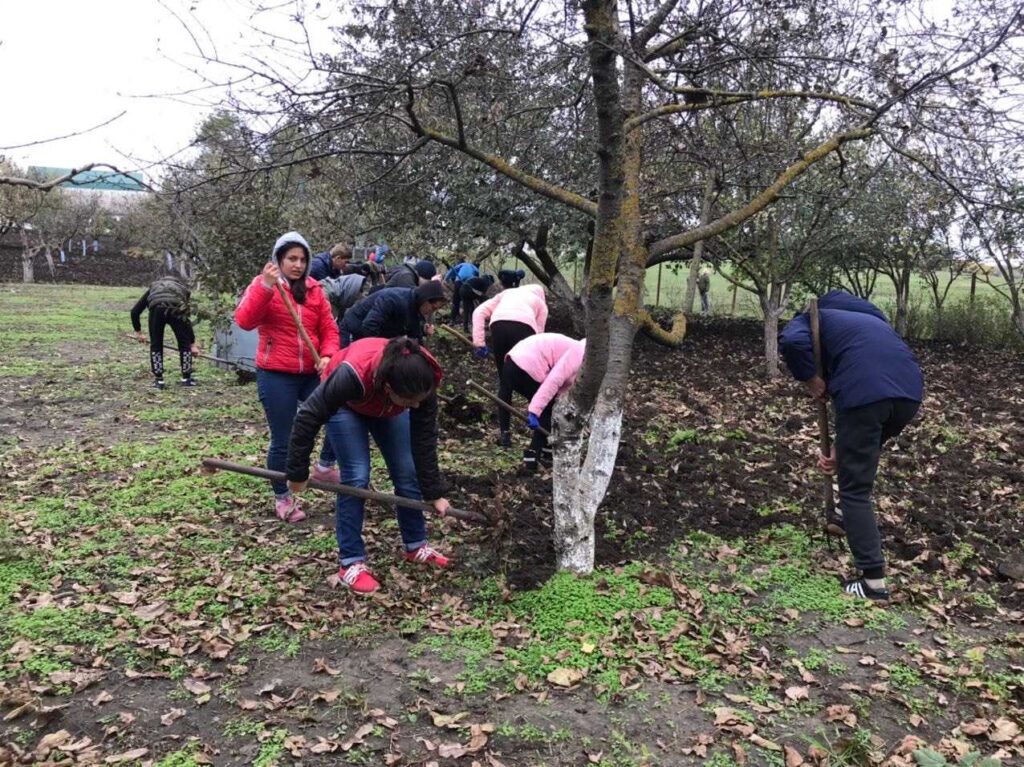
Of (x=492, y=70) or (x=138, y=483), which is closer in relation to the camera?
(x=492, y=70)

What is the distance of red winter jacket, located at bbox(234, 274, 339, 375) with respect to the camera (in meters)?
4.64

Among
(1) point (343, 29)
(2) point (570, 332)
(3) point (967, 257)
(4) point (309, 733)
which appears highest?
(1) point (343, 29)

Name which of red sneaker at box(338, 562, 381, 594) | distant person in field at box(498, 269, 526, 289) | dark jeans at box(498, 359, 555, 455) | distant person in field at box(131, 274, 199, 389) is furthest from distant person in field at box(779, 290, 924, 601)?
distant person in field at box(131, 274, 199, 389)

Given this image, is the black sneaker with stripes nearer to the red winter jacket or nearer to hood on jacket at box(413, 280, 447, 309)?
hood on jacket at box(413, 280, 447, 309)

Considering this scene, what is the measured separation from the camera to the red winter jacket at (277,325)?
15.2 ft

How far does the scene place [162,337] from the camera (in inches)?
374

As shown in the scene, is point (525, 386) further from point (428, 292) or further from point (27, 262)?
point (27, 262)

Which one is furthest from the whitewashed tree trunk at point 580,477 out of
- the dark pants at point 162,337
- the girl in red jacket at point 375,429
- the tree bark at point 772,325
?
the tree bark at point 772,325

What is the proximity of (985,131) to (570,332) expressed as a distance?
9.75 metres

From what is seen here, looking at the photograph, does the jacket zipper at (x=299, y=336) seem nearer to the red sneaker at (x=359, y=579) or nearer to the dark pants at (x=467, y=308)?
the red sneaker at (x=359, y=579)

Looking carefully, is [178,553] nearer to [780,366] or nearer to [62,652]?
[62,652]

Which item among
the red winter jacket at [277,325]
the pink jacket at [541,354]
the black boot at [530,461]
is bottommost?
the black boot at [530,461]

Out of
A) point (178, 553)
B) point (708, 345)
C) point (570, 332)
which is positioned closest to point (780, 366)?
point (708, 345)

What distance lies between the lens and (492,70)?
4.16 m
